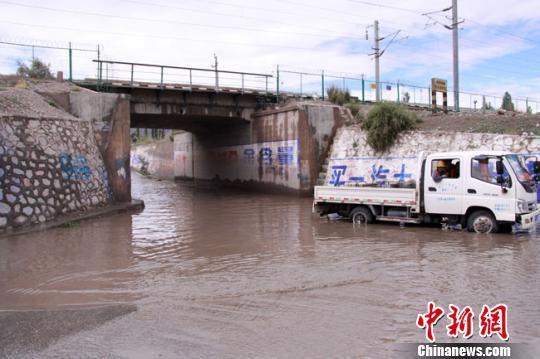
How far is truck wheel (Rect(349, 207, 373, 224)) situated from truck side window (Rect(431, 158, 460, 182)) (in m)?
2.29

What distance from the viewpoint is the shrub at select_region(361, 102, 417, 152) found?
2386 centimetres

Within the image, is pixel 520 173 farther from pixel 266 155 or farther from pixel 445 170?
pixel 266 155

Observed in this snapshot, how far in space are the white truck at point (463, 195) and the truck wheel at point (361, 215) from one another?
0.03 m

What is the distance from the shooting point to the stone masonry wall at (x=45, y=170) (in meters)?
13.3

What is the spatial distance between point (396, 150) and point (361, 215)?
9.78m

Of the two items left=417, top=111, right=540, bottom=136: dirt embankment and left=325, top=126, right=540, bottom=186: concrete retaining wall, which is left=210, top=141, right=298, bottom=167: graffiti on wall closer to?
left=325, top=126, right=540, bottom=186: concrete retaining wall

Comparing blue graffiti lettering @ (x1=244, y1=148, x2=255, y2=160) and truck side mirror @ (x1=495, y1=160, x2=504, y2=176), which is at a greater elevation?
blue graffiti lettering @ (x1=244, y1=148, x2=255, y2=160)

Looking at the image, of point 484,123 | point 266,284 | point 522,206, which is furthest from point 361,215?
point 484,123

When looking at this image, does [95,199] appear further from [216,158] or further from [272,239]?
[216,158]

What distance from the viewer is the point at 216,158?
37.0 m

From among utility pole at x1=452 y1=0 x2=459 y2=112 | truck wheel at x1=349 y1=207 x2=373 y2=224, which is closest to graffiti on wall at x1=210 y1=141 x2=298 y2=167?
utility pole at x1=452 y1=0 x2=459 y2=112

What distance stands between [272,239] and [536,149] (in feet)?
37.2

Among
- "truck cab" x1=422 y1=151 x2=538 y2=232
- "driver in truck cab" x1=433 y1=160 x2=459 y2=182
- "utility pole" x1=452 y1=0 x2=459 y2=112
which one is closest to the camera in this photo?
"truck cab" x1=422 y1=151 x2=538 y2=232

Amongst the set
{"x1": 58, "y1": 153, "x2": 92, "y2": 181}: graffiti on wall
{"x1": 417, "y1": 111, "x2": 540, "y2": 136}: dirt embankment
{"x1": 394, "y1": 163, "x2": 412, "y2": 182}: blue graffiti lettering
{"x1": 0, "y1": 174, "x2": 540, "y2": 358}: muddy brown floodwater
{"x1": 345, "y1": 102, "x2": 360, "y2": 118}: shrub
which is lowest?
{"x1": 0, "y1": 174, "x2": 540, "y2": 358}: muddy brown floodwater
